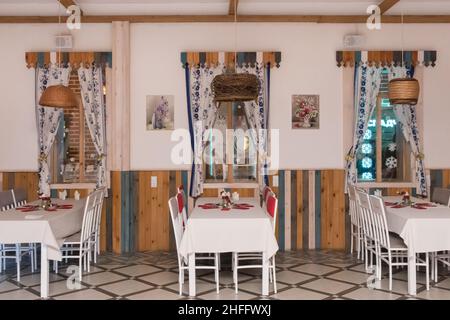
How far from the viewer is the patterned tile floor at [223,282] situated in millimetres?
4215

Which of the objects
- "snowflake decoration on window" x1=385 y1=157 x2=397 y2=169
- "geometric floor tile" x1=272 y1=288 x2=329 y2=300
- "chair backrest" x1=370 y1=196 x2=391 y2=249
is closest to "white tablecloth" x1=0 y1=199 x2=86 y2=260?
"geometric floor tile" x1=272 y1=288 x2=329 y2=300

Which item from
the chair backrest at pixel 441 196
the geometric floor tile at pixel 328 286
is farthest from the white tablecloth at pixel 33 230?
the chair backrest at pixel 441 196

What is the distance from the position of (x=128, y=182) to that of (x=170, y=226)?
2.65 ft

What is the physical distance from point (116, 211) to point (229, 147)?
5.66 ft

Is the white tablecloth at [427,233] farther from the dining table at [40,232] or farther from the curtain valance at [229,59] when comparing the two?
the dining table at [40,232]

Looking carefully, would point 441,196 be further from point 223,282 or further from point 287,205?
point 223,282

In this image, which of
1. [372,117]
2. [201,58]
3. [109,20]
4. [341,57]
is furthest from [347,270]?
[109,20]

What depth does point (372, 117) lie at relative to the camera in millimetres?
6445

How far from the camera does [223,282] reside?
4.63 meters

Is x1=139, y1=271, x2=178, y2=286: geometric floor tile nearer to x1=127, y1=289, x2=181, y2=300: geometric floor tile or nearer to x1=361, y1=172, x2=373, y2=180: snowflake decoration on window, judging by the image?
x1=127, y1=289, x2=181, y2=300: geometric floor tile

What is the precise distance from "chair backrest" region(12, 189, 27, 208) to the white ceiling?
7.73 feet

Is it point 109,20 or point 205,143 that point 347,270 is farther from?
point 109,20

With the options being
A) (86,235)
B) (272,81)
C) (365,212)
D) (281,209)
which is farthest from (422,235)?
(86,235)

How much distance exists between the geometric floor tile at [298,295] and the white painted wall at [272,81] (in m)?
2.25
